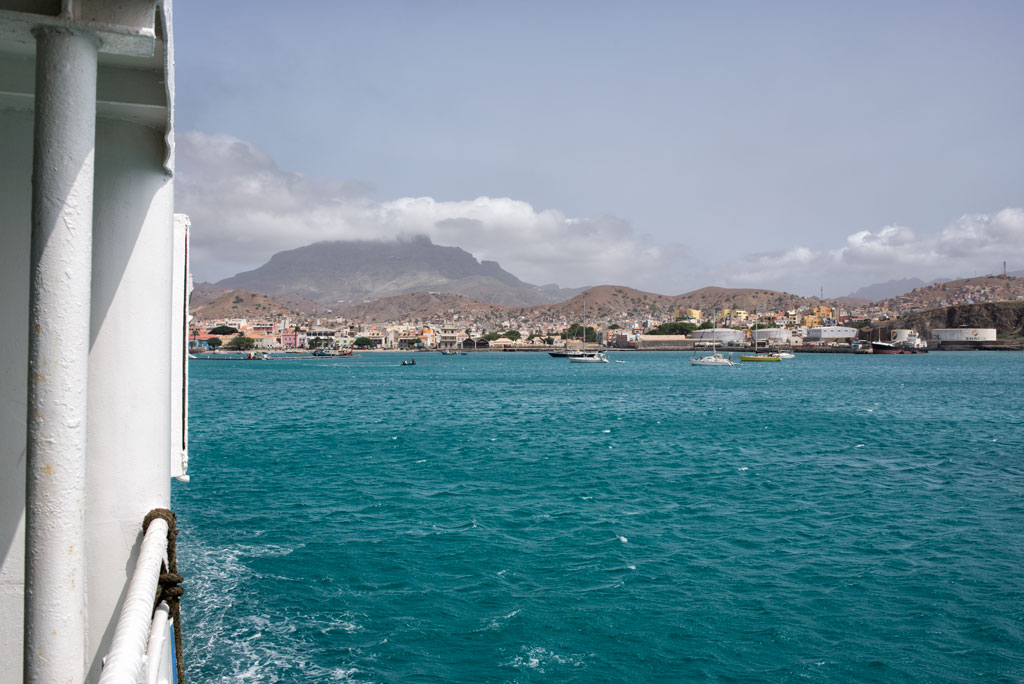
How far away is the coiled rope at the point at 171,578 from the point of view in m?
2.97

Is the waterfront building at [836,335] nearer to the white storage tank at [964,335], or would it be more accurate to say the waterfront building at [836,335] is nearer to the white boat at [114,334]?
the white storage tank at [964,335]

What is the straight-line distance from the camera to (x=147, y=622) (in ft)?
7.00

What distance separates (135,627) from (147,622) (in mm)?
85

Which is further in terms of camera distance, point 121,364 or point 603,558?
point 603,558

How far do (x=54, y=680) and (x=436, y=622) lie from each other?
29.4 feet

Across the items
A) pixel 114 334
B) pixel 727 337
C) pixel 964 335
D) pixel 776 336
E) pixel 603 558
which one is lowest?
pixel 603 558

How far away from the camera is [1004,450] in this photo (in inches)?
1065

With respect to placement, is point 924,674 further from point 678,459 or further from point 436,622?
point 678,459

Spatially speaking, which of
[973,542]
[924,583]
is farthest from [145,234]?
[973,542]

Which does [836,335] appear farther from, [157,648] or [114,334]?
[157,648]

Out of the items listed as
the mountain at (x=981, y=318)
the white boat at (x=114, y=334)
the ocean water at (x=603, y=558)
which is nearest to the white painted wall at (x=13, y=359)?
the white boat at (x=114, y=334)

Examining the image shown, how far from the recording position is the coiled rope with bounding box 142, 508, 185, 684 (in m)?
2.97

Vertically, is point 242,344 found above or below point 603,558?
above

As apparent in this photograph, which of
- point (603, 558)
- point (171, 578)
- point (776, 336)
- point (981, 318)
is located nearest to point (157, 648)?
point (171, 578)
